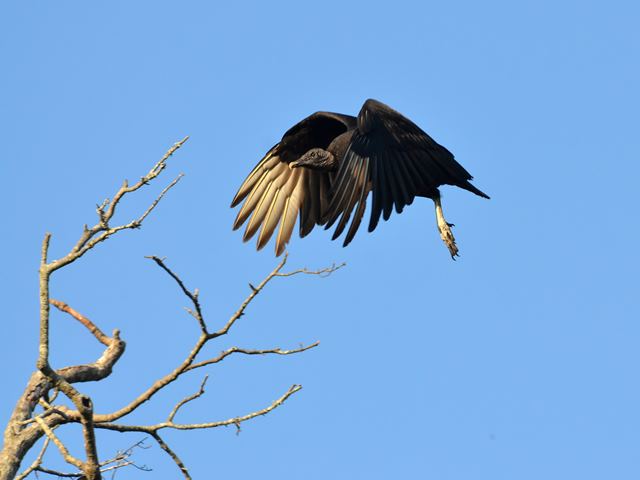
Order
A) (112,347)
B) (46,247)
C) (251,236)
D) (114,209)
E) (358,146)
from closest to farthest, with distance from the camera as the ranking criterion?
(46,247) < (114,209) < (112,347) < (358,146) < (251,236)

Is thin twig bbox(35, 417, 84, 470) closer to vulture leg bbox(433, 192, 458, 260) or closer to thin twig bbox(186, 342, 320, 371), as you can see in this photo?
thin twig bbox(186, 342, 320, 371)

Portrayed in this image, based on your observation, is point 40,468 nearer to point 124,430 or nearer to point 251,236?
point 124,430

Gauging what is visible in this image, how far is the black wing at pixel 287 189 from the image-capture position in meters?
10.8

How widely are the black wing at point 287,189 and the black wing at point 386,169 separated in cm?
156

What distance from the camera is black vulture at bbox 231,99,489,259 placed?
333 inches

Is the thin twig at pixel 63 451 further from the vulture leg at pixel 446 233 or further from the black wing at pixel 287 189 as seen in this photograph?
the black wing at pixel 287 189

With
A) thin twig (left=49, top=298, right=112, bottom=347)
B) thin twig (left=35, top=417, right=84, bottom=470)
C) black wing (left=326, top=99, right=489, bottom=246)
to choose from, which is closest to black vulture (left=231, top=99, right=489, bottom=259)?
black wing (left=326, top=99, right=489, bottom=246)

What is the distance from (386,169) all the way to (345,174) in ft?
1.16

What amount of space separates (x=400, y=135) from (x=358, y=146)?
436 mm

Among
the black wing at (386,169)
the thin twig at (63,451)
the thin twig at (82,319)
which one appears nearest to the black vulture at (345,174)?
the black wing at (386,169)

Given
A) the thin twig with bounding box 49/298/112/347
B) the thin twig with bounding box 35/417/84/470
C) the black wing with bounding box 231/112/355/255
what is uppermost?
the black wing with bounding box 231/112/355/255

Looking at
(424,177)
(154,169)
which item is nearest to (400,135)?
(424,177)

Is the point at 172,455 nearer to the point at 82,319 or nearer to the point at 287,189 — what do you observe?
the point at 82,319

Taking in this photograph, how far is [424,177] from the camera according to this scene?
898 cm
